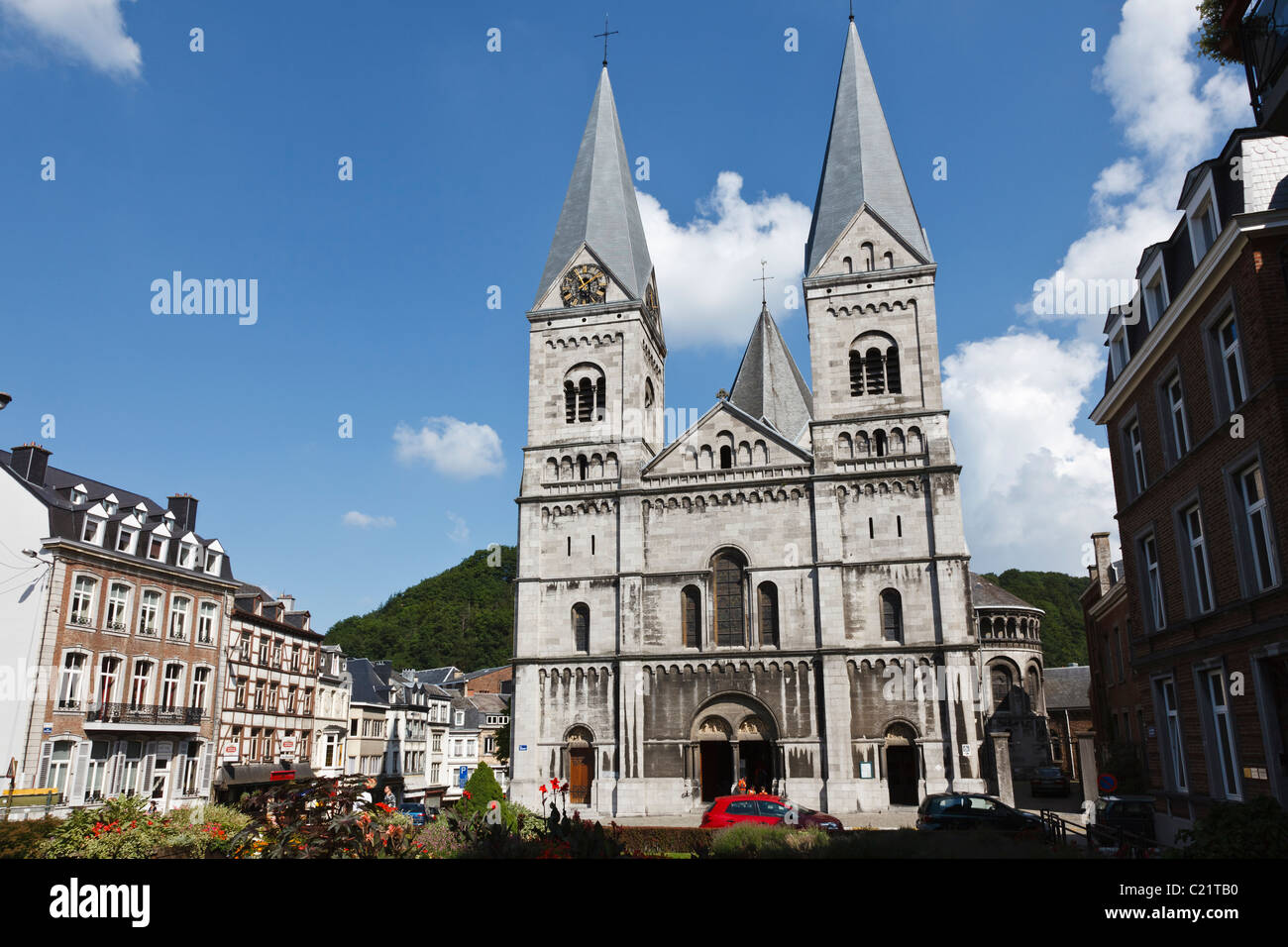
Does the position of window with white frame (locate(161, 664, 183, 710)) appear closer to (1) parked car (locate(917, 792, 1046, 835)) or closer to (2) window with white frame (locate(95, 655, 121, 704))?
(2) window with white frame (locate(95, 655, 121, 704))

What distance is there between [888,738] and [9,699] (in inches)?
1260

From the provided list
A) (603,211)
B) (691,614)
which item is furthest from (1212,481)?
(603,211)

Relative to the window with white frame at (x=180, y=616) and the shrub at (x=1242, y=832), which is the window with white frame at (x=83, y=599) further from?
the shrub at (x=1242, y=832)

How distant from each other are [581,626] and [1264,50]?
30499mm

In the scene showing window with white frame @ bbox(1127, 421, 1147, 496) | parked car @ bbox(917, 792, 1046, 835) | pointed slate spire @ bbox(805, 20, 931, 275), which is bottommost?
parked car @ bbox(917, 792, 1046, 835)

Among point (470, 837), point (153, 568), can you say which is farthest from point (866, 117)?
point (470, 837)

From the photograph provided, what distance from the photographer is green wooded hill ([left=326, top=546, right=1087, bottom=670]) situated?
343ft

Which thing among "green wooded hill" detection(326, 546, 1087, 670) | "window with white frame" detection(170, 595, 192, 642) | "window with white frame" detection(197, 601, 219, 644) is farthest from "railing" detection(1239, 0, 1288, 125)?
"green wooded hill" detection(326, 546, 1087, 670)

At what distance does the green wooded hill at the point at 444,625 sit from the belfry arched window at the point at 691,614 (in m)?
68.4

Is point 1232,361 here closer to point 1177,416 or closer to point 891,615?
point 1177,416

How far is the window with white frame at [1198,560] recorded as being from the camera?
19025 millimetres

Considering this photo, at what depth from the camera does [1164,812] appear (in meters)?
21.4

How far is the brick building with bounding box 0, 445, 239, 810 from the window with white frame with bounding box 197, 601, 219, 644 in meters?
0.06

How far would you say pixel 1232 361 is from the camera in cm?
1764
